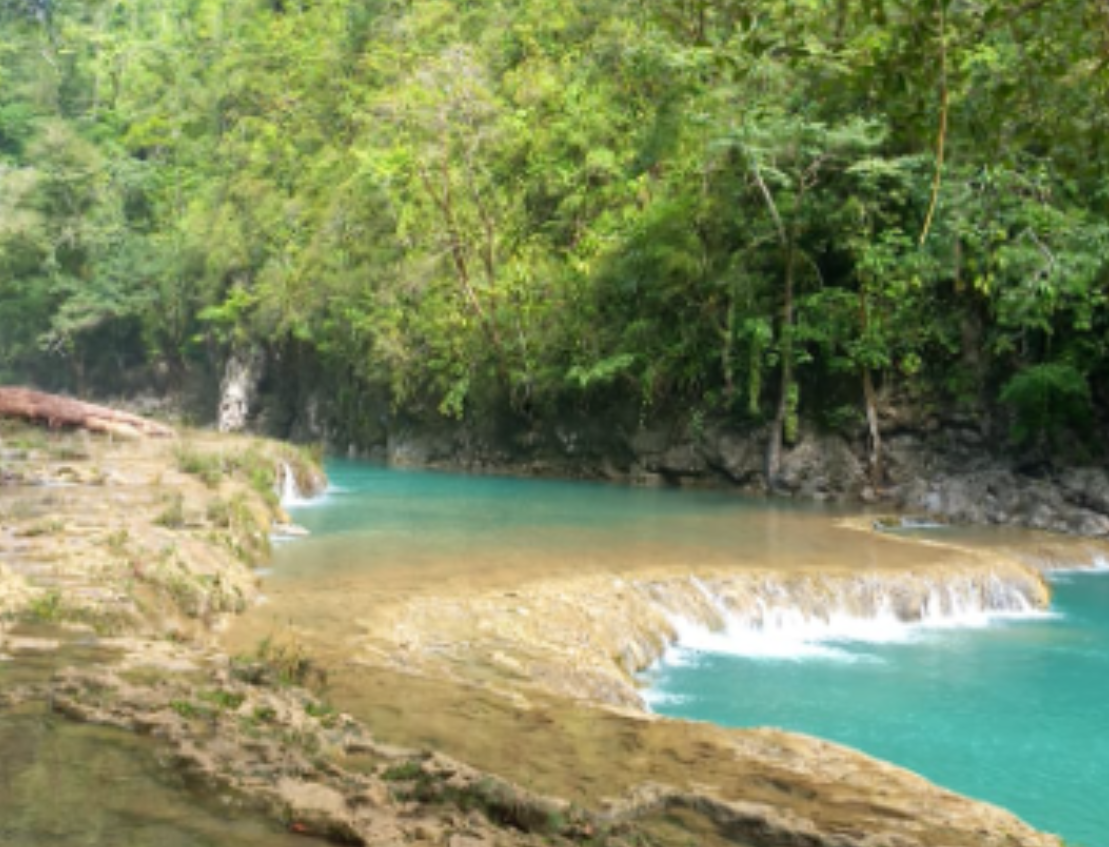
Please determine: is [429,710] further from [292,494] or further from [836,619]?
[292,494]

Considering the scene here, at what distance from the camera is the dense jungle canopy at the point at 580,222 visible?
19.1 meters

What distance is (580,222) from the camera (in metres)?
29.1

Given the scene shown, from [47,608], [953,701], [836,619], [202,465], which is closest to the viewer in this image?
[47,608]

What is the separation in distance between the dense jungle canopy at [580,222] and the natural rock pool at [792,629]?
5.28m

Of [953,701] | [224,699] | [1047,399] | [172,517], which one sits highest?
[1047,399]

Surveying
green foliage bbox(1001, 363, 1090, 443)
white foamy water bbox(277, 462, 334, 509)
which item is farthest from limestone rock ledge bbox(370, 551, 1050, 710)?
white foamy water bbox(277, 462, 334, 509)

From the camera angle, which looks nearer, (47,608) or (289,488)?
(47,608)

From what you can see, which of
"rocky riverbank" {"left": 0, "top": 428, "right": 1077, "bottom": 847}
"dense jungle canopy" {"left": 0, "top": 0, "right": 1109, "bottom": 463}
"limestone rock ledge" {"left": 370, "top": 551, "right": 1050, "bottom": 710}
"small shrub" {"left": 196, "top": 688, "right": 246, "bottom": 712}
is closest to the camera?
"rocky riverbank" {"left": 0, "top": 428, "right": 1077, "bottom": 847}

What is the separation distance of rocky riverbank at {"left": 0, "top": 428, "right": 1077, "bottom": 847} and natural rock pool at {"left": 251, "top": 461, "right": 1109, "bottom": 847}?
0.15 metres

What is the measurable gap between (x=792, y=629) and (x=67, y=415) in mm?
17036

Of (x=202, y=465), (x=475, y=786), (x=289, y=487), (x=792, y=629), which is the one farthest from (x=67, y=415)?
(x=475, y=786)

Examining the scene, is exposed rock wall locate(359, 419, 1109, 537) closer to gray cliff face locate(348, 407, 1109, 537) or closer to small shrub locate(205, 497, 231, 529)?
gray cliff face locate(348, 407, 1109, 537)

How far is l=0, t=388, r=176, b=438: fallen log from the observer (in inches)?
884

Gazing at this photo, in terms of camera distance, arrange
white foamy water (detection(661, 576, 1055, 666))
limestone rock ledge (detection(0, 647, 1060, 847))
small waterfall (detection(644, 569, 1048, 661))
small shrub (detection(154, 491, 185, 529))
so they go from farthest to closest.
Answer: small shrub (detection(154, 491, 185, 529)) < small waterfall (detection(644, 569, 1048, 661)) < white foamy water (detection(661, 576, 1055, 666)) < limestone rock ledge (detection(0, 647, 1060, 847))
